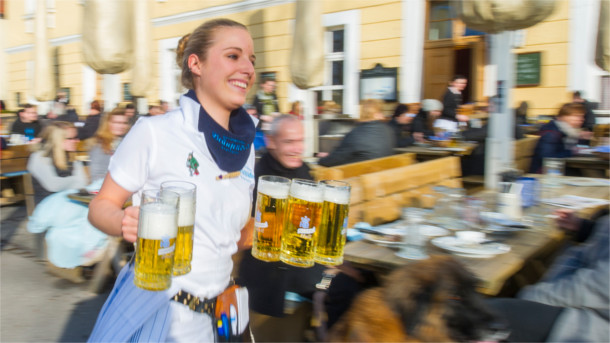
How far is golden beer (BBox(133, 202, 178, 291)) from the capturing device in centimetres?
117

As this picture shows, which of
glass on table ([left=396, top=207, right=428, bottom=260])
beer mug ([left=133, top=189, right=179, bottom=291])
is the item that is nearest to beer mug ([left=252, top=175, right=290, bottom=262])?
beer mug ([left=133, top=189, right=179, bottom=291])

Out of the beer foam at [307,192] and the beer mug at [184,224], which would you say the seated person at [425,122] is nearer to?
the beer foam at [307,192]

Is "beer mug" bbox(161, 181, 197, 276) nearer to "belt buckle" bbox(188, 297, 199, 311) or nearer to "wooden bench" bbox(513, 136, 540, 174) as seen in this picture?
"belt buckle" bbox(188, 297, 199, 311)

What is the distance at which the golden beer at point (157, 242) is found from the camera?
1.17 meters

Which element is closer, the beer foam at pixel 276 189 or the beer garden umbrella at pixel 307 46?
the beer foam at pixel 276 189

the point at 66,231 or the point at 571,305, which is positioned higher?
the point at 571,305

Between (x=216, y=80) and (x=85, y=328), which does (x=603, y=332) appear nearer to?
(x=216, y=80)

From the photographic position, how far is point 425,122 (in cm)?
841

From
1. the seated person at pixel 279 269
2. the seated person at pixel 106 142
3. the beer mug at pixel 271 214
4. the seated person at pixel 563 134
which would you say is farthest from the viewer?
the seated person at pixel 563 134

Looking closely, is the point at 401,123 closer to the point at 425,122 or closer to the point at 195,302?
the point at 425,122

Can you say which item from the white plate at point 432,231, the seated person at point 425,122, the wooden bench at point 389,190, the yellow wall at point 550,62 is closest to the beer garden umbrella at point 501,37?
the wooden bench at point 389,190

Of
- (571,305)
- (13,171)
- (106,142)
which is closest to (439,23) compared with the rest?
(106,142)

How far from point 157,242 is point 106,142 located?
4.40 metres

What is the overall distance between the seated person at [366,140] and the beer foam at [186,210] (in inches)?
156
